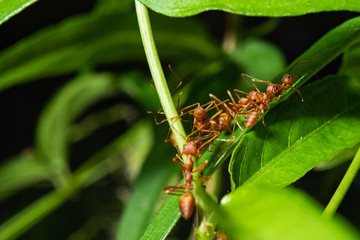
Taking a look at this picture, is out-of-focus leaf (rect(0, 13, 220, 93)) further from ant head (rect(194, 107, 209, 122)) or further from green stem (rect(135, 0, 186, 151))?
green stem (rect(135, 0, 186, 151))

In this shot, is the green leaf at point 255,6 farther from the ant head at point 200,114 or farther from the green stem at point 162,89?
the ant head at point 200,114

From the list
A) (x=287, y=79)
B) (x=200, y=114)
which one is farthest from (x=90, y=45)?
(x=287, y=79)

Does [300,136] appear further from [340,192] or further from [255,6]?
[255,6]

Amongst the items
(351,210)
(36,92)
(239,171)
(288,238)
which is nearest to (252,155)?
(239,171)

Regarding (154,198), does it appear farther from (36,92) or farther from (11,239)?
(36,92)

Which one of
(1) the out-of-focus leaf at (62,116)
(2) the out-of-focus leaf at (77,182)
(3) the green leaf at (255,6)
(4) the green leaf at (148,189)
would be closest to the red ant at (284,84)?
(3) the green leaf at (255,6)

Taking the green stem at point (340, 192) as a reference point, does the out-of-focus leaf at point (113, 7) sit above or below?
above
